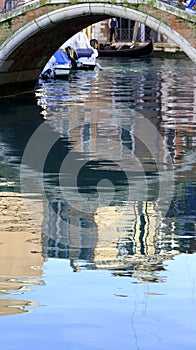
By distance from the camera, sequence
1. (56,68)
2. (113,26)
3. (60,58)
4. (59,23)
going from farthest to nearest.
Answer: (113,26) → (60,58) → (56,68) → (59,23)

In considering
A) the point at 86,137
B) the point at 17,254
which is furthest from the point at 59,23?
the point at 17,254

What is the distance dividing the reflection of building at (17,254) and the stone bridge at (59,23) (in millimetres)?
5609

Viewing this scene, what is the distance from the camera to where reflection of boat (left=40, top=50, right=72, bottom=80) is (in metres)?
16.9

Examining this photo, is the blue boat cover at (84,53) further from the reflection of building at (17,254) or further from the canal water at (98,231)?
the reflection of building at (17,254)

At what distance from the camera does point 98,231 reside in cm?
505

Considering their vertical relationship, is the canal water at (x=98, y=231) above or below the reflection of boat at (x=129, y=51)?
below

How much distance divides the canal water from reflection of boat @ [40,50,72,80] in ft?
Result: 20.2

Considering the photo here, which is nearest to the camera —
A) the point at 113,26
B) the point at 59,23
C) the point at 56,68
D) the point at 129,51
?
the point at 59,23

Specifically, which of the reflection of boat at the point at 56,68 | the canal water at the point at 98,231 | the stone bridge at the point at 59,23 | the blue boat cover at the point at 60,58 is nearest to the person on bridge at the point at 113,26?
the blue boat cover at the point at 60,58

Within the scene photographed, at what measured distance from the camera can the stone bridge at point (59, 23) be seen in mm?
10984

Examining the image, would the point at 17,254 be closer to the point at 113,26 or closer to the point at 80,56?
the point at 80,56

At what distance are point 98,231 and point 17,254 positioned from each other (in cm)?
65

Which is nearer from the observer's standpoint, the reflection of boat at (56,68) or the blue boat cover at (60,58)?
the reflection of boat at (56,68)

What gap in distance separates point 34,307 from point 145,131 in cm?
567
